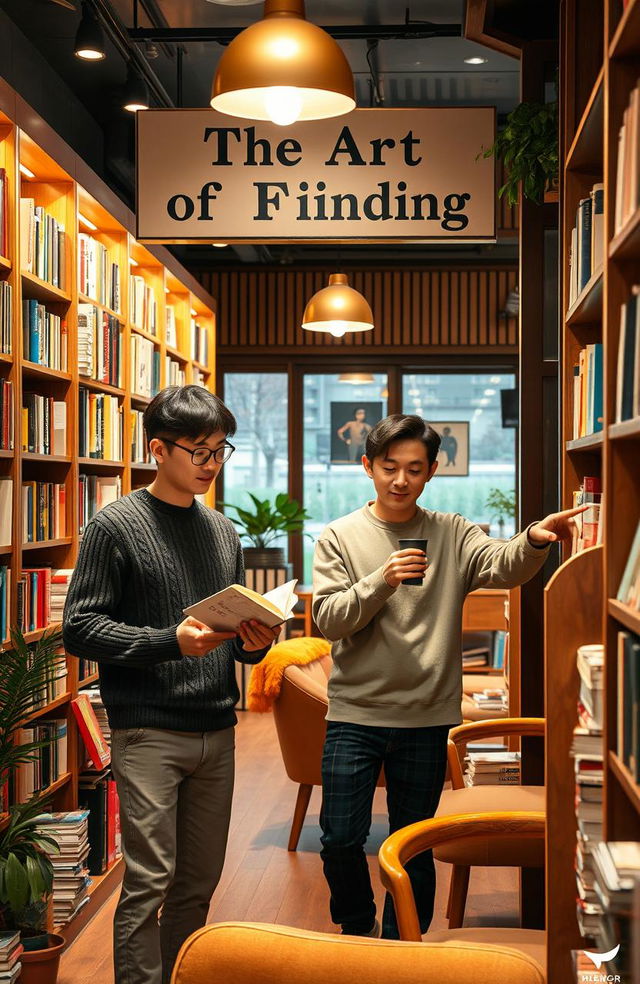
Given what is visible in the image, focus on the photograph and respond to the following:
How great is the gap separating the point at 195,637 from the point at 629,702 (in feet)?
3.50

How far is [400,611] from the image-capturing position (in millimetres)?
2916

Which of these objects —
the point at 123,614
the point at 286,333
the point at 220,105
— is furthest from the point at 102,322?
the point at 286,333

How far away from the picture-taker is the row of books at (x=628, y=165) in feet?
5.45

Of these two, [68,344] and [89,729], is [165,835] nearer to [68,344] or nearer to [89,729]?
[89,729]

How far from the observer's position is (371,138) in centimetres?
367

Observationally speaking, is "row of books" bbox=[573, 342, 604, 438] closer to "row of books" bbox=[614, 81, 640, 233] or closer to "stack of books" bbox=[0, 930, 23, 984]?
"row of books" bbox=[614, 81, 640, 233]

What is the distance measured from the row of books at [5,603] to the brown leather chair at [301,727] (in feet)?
5.24

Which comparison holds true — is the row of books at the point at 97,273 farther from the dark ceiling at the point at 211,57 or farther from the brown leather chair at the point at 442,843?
the brown leather chair at the point at 442,843

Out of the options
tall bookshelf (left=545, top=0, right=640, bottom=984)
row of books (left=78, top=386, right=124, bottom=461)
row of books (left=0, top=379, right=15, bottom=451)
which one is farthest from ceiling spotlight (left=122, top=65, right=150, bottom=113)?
tall bookshelf (left=545, top=0, right=640, bottom=984)

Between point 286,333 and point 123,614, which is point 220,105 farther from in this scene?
point 286,333

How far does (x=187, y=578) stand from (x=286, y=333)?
7.02m

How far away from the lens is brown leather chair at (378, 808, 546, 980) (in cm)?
210

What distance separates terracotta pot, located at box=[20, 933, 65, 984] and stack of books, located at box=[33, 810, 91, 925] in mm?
417

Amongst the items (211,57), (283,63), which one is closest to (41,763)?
(283,63)
